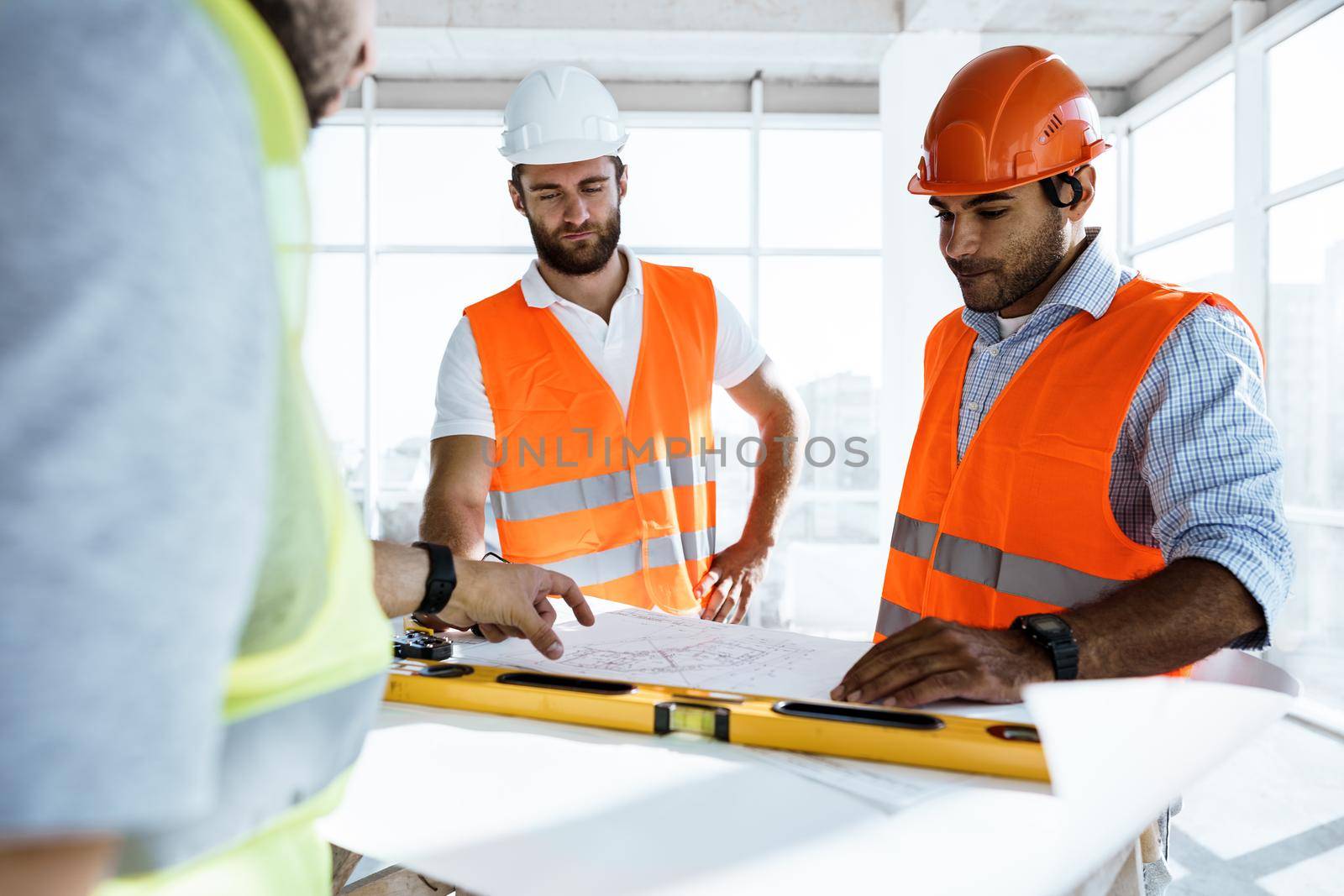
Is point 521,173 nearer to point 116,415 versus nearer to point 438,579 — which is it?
point 438,579

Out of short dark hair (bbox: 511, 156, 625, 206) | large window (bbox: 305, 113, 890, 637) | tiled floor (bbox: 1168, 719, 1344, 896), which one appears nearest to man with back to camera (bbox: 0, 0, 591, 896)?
short dark hair (bbox: 511, 156, 625, 206)

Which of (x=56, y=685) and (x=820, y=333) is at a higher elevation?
(x=820, y=333)

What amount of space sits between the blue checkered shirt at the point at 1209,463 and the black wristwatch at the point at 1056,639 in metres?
0.29

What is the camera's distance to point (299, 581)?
54 centimetres

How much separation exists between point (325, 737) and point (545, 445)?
2.13 metres

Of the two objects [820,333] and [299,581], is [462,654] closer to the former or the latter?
[299,581]

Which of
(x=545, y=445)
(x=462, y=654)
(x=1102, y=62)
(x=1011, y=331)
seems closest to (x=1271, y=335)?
(x=1102, y=62)

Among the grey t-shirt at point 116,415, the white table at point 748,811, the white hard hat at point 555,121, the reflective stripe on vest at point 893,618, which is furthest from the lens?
the white hard hat at point 555,121

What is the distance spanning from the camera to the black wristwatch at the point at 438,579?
1.50m

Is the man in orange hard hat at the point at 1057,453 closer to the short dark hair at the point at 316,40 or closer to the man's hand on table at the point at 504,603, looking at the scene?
the man's hand on table at the point at 504,603

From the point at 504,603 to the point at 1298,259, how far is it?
6005 mm

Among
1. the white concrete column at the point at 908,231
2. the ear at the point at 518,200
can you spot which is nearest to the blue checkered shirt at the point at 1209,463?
the ear at the point at 518,200

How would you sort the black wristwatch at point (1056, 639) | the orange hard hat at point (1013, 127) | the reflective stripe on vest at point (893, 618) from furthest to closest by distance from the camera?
the reflective stripe on vest at point (893, 618) → the orange hard hat at point (1013, 127) → the black wristwatch at point (1056, 639)

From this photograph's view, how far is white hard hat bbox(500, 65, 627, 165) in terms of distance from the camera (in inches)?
110
